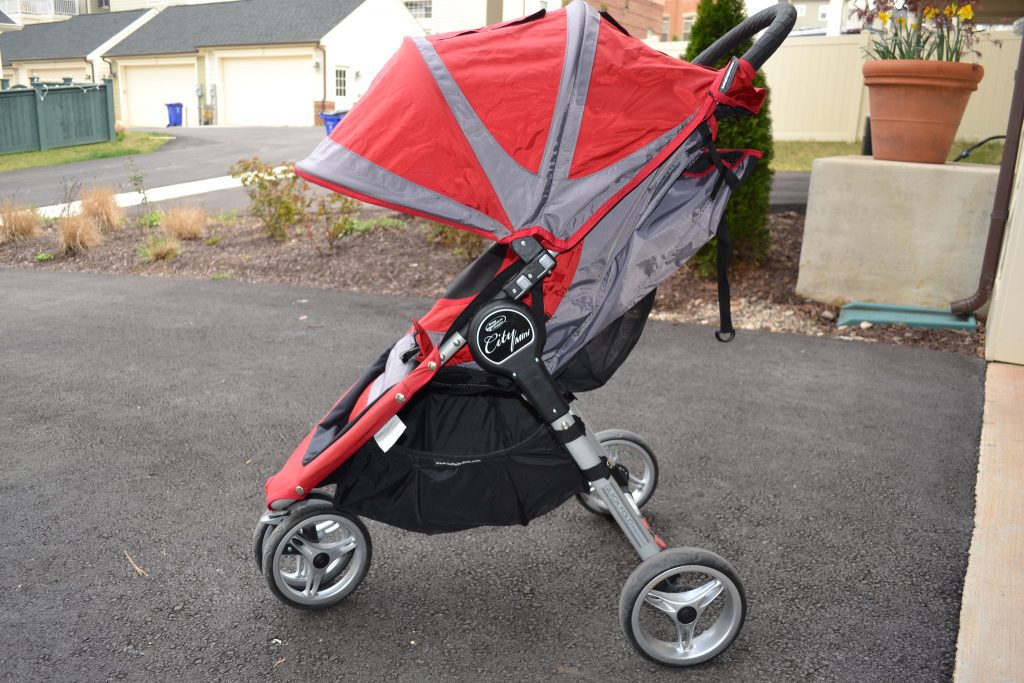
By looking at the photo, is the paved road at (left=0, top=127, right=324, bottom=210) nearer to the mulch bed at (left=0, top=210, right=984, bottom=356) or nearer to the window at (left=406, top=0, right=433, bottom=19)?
the mulch bed at (left=0, top=210, right=984, bottom=356)

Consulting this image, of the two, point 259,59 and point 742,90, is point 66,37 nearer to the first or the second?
point 259,59

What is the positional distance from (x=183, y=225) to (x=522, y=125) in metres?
7.65

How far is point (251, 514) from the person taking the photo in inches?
136

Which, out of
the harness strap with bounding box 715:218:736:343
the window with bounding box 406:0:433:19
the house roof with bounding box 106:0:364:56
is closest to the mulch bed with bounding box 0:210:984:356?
the harness strap with bounding box 715:218:736:343

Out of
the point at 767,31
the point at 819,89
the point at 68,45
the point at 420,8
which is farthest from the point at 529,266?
the point at 68,45

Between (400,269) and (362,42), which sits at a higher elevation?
(362,42)

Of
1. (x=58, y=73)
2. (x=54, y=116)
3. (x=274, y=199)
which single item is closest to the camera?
(x=274, y=199)

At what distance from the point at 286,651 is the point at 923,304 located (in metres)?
5.14

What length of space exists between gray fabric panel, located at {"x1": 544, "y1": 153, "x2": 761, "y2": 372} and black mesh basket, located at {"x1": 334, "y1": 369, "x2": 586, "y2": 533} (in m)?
0.24

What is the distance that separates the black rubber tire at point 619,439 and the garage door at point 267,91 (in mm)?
28463

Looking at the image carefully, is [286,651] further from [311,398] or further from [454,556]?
[311,398]

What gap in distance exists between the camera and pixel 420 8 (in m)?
36.2

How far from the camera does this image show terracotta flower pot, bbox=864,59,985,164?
6.00 meters

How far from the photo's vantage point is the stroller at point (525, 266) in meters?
2.42
